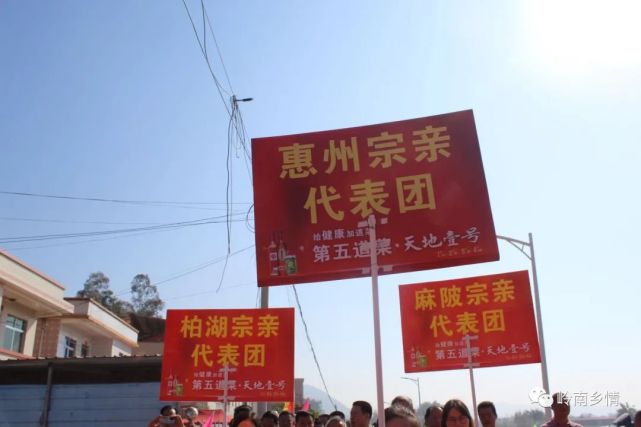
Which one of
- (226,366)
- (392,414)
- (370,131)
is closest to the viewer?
(392,414)

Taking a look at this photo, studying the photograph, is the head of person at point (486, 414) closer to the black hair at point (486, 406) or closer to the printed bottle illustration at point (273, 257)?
the black hair at point (486, 406)

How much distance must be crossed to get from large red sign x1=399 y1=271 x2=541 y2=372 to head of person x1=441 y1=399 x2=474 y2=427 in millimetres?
3819

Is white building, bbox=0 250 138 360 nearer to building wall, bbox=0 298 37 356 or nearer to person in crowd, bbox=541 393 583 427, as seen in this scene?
building wall, bbox=0 298 37 356

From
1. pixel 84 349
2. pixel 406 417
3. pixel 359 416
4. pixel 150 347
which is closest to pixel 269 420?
pixel 359 416

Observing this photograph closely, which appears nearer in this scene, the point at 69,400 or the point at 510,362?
the point at 510,362

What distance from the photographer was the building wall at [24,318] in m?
20.5

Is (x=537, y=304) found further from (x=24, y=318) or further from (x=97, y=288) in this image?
(x=97, y=288)

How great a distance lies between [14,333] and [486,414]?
1945 centimetres

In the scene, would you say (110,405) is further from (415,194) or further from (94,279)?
(94,279)

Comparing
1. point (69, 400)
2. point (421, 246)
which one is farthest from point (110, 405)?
point (421, 246)

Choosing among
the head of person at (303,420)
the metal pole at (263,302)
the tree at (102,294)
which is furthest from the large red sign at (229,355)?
the tree at (102,294)

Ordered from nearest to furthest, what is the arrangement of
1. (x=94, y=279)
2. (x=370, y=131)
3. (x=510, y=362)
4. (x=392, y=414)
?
(x=392, y=414)
(x=370, y=131)
(x=510, y=362)
(x=94, y=279)

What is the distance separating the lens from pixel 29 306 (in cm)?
2228

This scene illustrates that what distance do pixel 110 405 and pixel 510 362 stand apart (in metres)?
9.56
